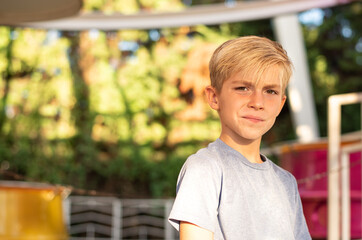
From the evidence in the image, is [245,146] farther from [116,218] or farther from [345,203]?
[116,218]

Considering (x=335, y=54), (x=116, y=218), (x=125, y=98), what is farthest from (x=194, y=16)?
(x=335, y=54)

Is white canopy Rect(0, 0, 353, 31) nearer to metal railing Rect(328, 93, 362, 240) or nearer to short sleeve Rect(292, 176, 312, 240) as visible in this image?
metal railing Rect(328, 93, 362, 240)

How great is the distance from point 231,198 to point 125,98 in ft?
A: 20.7

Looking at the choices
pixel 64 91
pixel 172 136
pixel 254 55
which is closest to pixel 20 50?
pixel 64 91

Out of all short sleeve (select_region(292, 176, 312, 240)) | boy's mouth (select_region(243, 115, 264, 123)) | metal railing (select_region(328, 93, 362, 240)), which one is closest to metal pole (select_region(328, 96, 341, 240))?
metal railing (select_region(328, 93, 362, 240))

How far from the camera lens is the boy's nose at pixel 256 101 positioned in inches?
37.4

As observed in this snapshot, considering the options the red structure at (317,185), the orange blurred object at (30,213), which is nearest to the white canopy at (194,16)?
the orange blurred object at (30,213)

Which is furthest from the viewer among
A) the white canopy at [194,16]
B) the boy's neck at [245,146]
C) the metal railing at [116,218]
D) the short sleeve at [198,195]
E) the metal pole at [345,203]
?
the metal railing at [116,218]

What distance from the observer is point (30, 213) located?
10.2 ft

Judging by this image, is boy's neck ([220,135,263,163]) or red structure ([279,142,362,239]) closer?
boy's neck ([220,135,263,163])

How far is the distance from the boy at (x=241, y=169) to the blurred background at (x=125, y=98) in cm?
593

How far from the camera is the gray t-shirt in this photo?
0.87 m

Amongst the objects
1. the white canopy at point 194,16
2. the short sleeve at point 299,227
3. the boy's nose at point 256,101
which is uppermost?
the white canopy at point 194,16

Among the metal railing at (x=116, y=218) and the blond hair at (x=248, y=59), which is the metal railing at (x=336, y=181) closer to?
the blond hair at (x=248, y=59)
